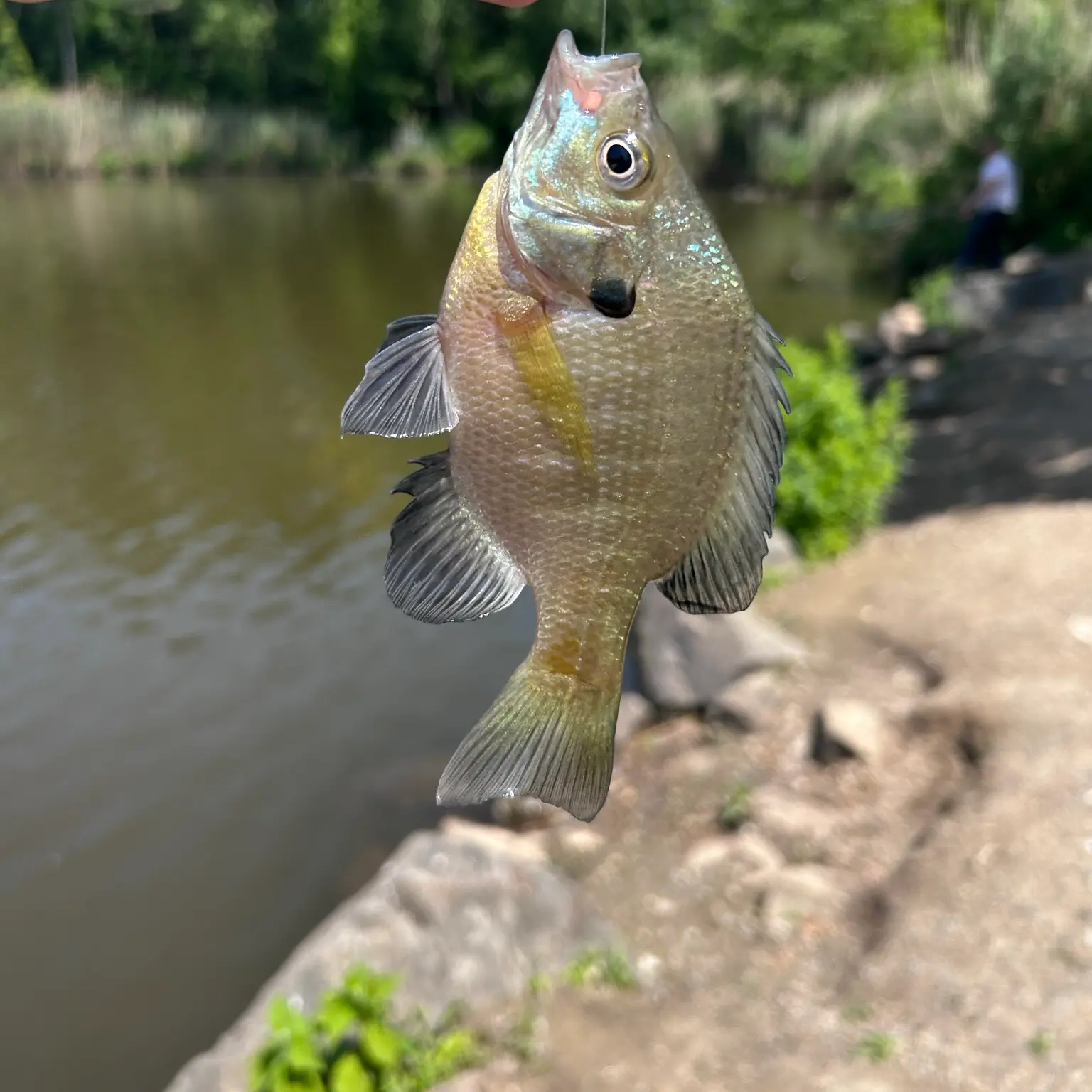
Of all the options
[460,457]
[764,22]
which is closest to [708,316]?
[460,457]

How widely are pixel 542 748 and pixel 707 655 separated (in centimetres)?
457

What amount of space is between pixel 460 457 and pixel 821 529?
18.6 ft

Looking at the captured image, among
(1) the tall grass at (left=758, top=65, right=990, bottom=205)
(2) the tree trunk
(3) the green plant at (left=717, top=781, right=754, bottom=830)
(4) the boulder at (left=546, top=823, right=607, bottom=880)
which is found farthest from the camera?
(2) the tree trunk

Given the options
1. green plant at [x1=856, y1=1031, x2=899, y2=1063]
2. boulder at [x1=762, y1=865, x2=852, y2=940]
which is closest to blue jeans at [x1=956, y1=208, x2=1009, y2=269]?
boulder at [x1=762, y1=865, x2=852, y2=940]

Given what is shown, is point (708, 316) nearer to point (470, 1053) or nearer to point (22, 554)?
point (470, 1053)

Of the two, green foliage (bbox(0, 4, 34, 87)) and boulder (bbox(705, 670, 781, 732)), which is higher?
green foliage (bbox(0, 4, 34, 87))

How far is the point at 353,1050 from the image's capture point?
366 cm

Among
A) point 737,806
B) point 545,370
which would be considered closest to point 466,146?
point 737,806

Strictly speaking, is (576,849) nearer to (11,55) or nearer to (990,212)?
(990,212)

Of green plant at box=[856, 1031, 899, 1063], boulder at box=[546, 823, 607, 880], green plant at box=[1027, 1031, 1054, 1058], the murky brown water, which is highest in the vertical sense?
green plant at box=[1027, 1031, 1054, 1058]

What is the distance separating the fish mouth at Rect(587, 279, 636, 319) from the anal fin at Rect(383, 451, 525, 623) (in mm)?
310

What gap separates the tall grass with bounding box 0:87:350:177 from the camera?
33094 mm

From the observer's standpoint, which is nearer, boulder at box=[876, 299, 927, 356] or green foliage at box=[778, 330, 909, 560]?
green foliage at box=[778, 330, 909, 560]

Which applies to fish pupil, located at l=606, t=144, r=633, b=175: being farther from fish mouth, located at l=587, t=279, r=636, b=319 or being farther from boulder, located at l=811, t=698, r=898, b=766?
boulder, located at l=811, t=698, r=898, b=766
